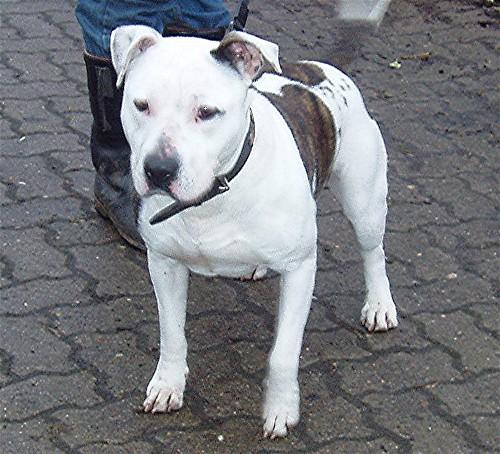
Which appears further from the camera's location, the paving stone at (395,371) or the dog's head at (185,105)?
the paving stone at (395,371)

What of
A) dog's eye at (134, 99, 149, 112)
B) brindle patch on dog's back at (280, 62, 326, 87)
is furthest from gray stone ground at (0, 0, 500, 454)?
dog's eye at (134, 99, 149, 112)

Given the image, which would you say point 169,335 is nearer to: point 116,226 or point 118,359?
point 118,359

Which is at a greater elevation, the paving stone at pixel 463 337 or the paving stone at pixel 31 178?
the paving stone at pixel 463 337

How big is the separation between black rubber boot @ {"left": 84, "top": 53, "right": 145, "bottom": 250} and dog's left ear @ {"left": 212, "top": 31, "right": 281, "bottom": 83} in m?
1.63

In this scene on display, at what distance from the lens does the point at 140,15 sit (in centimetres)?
484

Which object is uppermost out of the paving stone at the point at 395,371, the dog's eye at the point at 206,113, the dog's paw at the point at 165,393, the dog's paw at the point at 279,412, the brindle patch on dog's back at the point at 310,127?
the dog's eye at the point at 206,113

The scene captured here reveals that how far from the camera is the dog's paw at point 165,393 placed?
4062 mm

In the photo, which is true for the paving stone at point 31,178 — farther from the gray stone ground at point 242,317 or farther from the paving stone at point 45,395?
the paving stone at point 45,395

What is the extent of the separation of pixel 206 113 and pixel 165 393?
3.80ft

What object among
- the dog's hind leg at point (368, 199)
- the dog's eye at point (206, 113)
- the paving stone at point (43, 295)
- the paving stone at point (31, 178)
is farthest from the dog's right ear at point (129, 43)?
the paving stone at point (31, 178)

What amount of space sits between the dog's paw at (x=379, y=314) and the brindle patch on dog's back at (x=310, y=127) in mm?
618

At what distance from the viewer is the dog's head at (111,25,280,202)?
3.30 metres

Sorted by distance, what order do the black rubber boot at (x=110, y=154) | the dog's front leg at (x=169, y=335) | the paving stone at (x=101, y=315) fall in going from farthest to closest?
1. the black rubber boot at (x=110, y=154)
2. the paving stone at (x=101, y=315)
3. the dog's front leg at (x=169, y=335)

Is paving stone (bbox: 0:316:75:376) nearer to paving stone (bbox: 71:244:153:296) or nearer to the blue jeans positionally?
paving stone (bbox: 71:244:153:296)
